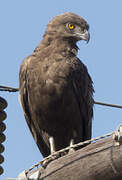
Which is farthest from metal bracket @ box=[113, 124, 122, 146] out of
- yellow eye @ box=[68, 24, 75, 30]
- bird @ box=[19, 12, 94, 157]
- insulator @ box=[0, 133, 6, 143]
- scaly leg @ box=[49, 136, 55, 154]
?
yellow eye @ box=[68, 24, 75, 30]

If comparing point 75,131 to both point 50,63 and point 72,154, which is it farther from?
point 72,154

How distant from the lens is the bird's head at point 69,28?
7.84 m

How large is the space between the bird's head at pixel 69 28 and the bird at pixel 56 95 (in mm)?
147

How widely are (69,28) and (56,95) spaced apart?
1577 millimetres

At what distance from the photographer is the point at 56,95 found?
695 cm

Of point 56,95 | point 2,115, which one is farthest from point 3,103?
point 56,95

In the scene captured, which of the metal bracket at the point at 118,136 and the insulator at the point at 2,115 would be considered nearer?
the metal bracket at the point at 118,136

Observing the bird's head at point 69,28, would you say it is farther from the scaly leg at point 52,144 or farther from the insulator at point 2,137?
the insulator at point 2,137

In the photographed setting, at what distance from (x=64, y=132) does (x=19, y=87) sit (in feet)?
3.49

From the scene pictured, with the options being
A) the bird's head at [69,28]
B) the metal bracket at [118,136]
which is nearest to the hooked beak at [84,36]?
the bird's head at [69,28]

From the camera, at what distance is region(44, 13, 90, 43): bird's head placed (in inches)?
309

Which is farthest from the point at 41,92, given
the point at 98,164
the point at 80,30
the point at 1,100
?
the point at 98,164

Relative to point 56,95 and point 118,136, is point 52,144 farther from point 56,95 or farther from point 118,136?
point 118,136

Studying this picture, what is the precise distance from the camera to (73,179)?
14.7 feet
